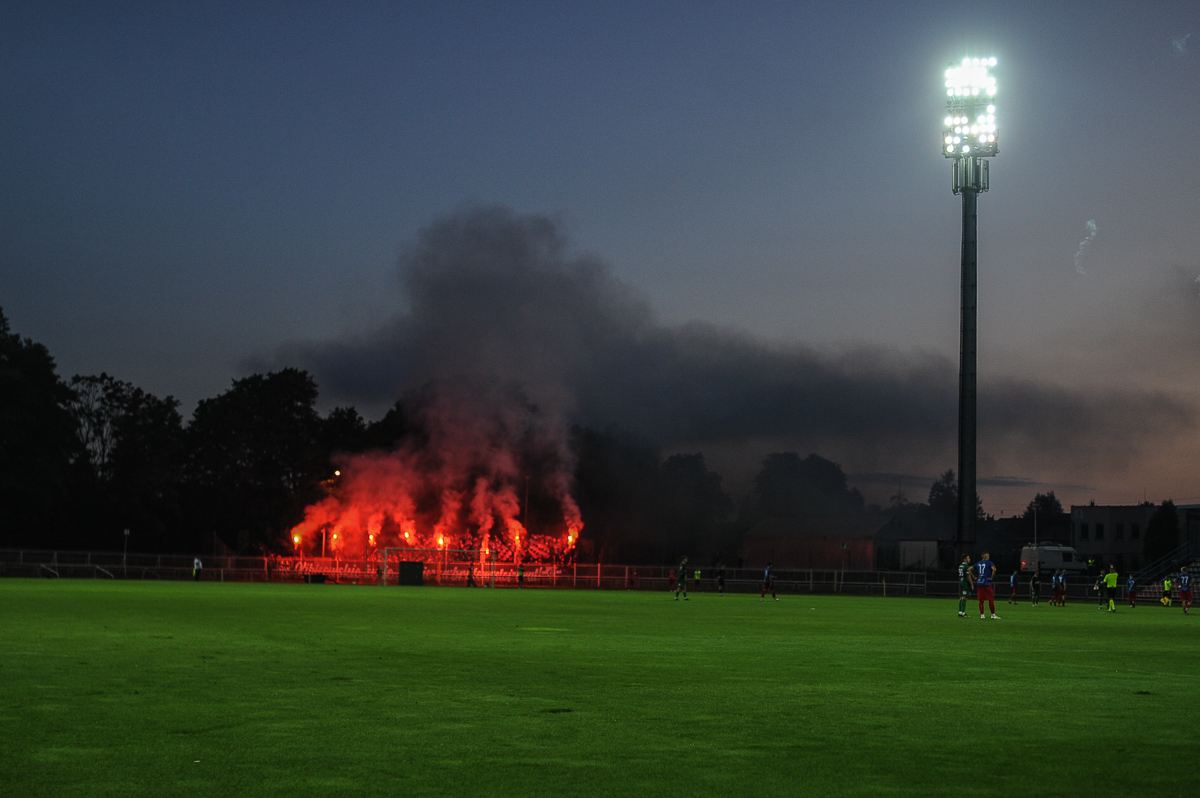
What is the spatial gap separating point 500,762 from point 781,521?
→ 93303 millimetres

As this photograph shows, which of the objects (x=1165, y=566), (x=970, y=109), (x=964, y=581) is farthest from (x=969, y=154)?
(x=964, y=581)

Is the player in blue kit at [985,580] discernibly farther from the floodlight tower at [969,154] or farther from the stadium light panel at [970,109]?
the stadium light panel at [970,109]

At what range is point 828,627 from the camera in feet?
78.6

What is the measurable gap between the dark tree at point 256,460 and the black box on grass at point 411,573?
27685 millimetres

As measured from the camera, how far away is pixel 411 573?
6306 centimetres

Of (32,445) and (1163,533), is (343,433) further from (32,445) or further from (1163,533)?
(1163,533)

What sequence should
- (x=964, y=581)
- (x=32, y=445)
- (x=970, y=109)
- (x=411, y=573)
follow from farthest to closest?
(x=32, y=445) < (x=970, y=109) < (x=411, y=573) < (x=964, y=581)

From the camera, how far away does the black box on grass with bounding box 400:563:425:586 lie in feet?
206

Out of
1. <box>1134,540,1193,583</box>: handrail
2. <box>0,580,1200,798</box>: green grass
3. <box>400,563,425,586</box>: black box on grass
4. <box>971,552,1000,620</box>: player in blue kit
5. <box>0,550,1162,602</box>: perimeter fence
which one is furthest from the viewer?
<box>1134,540,1193,583</box>: handrail

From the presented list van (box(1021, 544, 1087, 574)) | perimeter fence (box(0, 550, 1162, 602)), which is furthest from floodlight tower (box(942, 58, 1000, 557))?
van (box(1021, 544, 1087, 574))

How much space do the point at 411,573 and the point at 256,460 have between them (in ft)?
116

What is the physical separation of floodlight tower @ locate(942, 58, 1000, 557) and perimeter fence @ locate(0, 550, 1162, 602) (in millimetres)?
11718

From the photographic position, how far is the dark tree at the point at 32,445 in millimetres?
73812

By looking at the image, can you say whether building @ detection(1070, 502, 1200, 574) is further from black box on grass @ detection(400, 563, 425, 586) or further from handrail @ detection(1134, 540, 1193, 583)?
black box on grass @ detection(400, 563, 425, 586)
